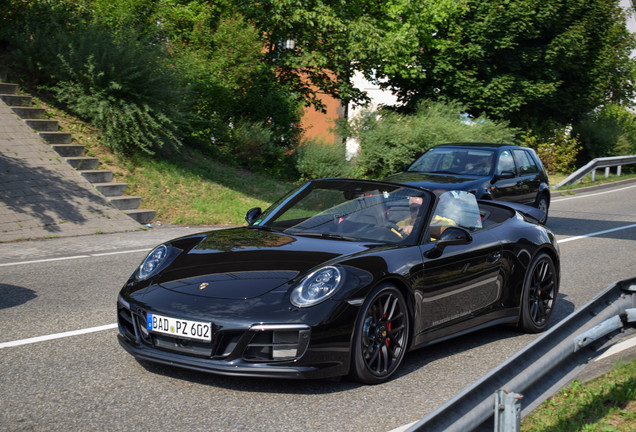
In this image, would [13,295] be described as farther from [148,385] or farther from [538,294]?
[538,294]

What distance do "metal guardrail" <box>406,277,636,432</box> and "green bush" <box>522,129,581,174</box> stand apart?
86.3ft

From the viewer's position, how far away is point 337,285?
4645 millimetres

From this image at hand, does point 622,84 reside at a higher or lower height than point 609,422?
higher

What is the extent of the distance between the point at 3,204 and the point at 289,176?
33.2 ft

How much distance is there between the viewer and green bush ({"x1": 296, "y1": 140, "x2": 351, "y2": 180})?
2108 cm

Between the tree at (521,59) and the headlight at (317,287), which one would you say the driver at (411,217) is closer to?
the headlight at (317,287)

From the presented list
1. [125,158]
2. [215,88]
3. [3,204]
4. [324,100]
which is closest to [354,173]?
[215,88]

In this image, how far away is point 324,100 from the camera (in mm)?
36750

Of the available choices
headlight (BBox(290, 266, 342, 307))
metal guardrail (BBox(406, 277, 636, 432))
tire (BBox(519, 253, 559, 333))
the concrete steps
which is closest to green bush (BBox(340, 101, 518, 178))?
the concrete steps

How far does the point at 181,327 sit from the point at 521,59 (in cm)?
2632

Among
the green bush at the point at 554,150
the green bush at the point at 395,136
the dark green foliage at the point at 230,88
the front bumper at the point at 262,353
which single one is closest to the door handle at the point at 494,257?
the front bumper at the point at 262,353

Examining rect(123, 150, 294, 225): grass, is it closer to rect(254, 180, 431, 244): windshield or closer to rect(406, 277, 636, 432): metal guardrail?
rect(254, 180, 431, 244): windshield

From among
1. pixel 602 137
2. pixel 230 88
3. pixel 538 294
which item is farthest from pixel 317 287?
pixel 602 137

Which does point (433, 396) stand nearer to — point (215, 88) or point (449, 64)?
point (215, 88)
